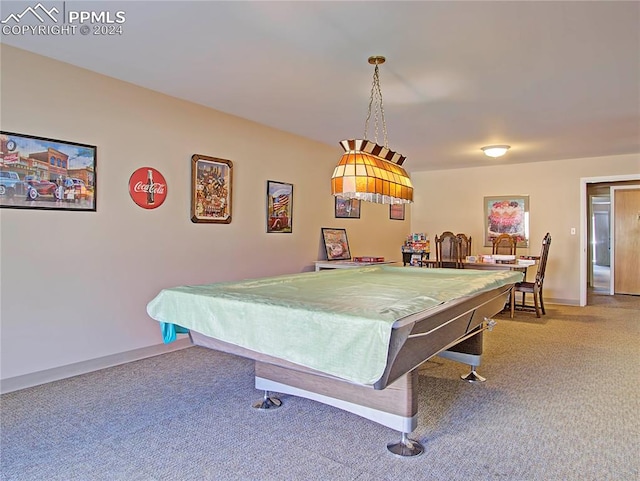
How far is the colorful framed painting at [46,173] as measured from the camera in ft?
Answer: 9.61

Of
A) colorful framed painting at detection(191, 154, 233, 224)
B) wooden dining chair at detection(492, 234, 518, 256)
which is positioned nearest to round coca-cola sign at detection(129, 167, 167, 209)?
colorful framed painting at detection(191, 154, 233, 224)

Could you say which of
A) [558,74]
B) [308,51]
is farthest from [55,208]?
[558,74]

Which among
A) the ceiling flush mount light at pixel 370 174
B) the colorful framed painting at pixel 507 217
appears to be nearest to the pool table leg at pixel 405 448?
the ceiling flush mount light at pixel 370 174

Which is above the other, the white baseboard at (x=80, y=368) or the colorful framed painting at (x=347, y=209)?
the colorful framed painting at (x=347, y=209)

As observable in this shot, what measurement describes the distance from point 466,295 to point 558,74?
2138 mm

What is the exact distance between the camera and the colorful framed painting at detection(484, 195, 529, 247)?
7.10 meters

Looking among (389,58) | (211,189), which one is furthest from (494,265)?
(211,189)

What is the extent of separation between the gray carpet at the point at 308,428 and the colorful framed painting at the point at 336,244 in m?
2.55

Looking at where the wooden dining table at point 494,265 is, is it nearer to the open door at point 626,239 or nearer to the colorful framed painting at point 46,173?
the open door at point 626,239

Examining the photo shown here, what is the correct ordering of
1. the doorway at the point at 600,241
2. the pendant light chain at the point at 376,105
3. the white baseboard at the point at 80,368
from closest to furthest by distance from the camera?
the white baseboard at the point at 80,368 < the pendant light chain at the point at 376,105 < the doorway at the point at 600,241

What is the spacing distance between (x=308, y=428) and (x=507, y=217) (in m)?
6.04

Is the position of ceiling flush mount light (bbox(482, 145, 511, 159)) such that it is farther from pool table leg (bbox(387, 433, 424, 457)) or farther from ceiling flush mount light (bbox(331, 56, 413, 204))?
pool table leg (bbox(387, 433, 424, 457))

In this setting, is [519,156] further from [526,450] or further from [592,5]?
[526,450]

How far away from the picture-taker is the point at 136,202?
370 centimetres
